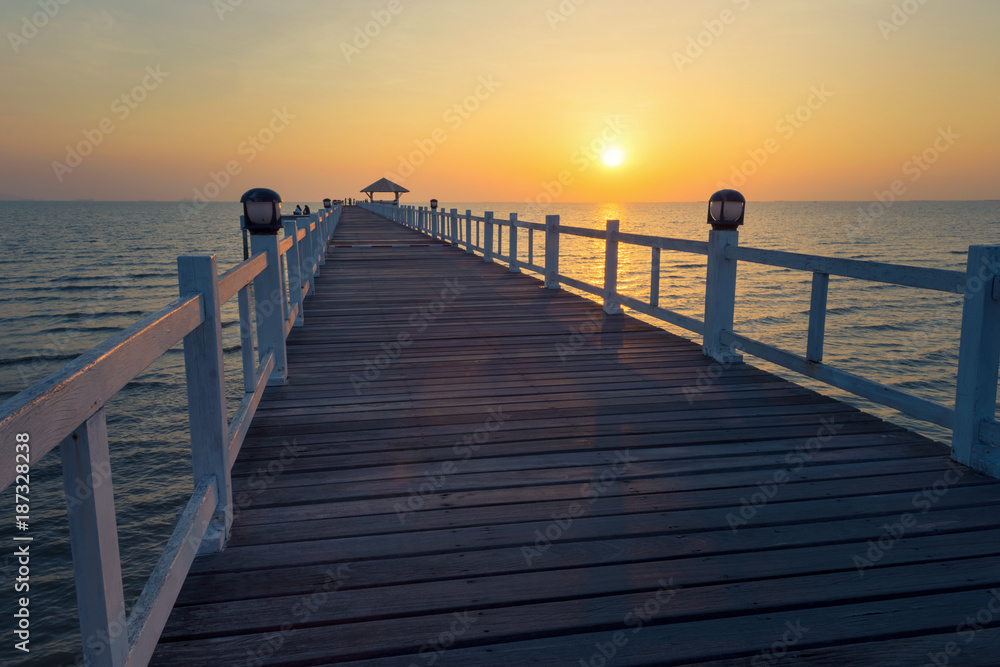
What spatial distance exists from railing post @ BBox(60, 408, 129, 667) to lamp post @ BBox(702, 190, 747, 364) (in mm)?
4971

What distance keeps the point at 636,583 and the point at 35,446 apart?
189 cm

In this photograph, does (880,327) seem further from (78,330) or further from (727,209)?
(78,330)

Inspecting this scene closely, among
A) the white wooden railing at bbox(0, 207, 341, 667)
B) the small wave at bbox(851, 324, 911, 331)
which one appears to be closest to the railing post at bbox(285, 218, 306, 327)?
the white wooden railing at bbox(0, 207, 341, 667)

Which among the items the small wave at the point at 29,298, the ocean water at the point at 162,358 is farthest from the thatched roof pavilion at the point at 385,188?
the small wave at the point at 29,298

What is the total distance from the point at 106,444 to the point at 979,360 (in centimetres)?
359

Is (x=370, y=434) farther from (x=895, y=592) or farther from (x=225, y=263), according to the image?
(x=225, y=263)

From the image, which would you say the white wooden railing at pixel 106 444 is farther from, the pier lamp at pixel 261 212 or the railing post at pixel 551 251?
the railing post at pixel 551 251

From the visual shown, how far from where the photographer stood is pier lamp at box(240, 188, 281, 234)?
4.79 m

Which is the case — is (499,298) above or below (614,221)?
below

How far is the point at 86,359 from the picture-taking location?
1382mm

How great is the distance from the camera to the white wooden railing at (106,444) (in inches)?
46.9

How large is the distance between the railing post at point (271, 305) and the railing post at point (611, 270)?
3.87 metres

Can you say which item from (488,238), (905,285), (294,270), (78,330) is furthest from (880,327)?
(78,330)

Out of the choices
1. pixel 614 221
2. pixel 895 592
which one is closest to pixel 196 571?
pixel 895 592
